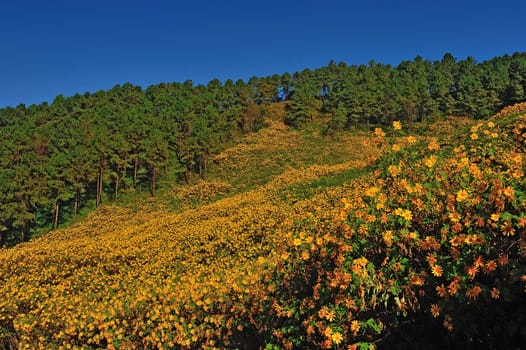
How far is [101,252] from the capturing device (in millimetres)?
15711

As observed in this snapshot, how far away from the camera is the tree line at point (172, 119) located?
37.2 meters

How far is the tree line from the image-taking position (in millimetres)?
37188

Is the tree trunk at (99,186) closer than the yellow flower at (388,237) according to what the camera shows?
No

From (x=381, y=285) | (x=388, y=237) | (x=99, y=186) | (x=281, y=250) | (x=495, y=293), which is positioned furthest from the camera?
(x=99, y=186)

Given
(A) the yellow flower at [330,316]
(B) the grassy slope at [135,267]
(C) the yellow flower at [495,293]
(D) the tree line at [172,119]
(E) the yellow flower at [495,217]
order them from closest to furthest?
1. (C) the yellow flower at [495,293]
2. (E) the yellow flower at [495,217]
3. (A) the yellow flower at [330,316]
4. (B) the grassy slope at [135,267]
5. (D) the tree line at [172,119]

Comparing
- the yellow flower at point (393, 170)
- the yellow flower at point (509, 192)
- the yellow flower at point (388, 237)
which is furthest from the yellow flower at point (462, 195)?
the yellow flower at point (393, 170)

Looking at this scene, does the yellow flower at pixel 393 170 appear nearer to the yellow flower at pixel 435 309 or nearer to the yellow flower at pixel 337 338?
the yellow flower at pixel 435 309

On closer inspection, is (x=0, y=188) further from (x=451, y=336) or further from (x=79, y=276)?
(x=451, y=336)

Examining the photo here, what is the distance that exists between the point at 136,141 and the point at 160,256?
103 feet

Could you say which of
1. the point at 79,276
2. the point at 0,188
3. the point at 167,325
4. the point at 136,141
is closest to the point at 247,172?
the point at 136,141

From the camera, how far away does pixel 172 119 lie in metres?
51.9

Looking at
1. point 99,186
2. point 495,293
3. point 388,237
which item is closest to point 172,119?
point 99,186

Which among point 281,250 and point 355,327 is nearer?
point 355,327

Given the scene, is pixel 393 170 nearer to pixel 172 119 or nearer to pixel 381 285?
pixel 381 285
